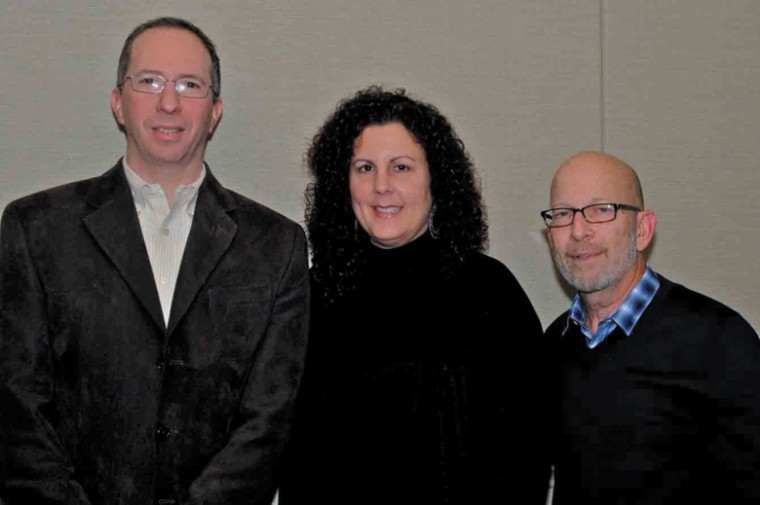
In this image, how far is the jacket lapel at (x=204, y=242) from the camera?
2.54 meters

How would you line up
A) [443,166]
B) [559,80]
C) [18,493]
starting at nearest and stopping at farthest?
[18,493] < [443,166] < [559,80]

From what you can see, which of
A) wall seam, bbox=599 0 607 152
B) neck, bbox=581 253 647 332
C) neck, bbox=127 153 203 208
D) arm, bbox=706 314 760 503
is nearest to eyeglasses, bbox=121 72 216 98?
neck, bbox=127 153 203 208

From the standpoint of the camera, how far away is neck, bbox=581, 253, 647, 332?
268 centimetres

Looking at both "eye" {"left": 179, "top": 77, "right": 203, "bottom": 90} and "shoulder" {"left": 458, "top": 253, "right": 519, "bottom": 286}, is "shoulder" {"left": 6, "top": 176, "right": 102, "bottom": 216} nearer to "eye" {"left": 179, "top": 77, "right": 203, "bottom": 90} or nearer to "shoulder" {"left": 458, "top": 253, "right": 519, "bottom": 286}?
"eye" {"left": 179, "top": 77, "right": 203, "bottom": 90}

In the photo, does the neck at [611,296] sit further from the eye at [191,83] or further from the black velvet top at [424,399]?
the eye at [191,83]

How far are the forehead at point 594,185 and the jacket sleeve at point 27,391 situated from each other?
55.3 inches

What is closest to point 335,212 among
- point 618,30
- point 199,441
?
point 199,441

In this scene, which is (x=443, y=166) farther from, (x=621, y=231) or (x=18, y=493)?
(x=18, y=493)

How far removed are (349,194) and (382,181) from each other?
0.15 meters

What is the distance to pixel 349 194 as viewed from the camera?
9.39ft

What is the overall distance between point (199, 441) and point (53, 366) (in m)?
0.41

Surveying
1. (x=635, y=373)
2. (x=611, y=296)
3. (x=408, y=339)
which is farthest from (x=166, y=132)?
(x=635, y=373)

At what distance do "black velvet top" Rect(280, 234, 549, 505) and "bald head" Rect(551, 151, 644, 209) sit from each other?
0.30m

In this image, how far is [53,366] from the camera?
250 centimetres
